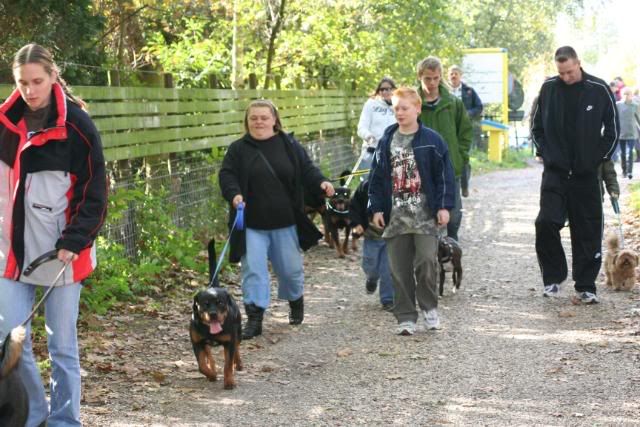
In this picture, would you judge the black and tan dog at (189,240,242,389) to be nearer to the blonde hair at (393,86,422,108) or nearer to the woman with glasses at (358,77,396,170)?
the blonde hair at (393,86,422,108)

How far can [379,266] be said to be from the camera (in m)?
10.4

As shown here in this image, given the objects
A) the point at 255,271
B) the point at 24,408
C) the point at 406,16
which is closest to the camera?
the point at 24,408

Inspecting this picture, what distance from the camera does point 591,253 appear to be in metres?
10.3

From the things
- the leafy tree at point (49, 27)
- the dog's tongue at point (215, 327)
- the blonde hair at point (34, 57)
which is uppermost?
the leafy tree at point (49, 27)

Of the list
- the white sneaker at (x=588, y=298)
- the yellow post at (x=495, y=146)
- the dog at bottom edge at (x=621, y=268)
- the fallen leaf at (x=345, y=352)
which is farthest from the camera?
the yellow post at (x=495, y=146)

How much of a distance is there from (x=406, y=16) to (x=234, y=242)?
46.5 ft

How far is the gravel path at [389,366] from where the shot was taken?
654 centimetres

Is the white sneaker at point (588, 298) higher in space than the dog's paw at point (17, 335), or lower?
lower

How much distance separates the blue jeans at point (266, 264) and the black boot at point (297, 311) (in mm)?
84

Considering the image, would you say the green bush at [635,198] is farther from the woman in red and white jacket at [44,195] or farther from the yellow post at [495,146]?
the woman in red and white jacket at [44,195]

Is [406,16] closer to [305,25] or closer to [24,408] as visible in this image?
[305,25]

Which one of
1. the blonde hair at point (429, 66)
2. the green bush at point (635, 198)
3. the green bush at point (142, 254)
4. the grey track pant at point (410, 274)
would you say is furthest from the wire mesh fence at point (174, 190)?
the green bush at point (635, 198)

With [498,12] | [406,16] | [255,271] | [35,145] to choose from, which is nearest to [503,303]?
[255,271]

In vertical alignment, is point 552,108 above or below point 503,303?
above
